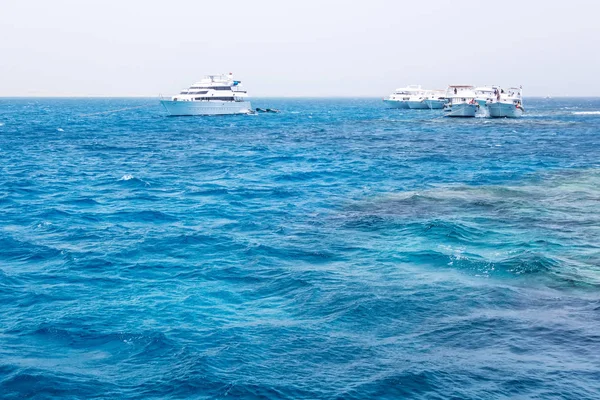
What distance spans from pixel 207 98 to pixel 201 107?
225 cm

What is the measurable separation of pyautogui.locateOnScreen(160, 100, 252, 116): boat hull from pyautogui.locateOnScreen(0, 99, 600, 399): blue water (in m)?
72.8

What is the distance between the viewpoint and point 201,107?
4464 inches

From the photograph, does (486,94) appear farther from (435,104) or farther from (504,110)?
(435,104)

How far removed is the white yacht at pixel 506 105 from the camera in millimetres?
105250

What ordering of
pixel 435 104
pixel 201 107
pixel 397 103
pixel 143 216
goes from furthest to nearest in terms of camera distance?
pixel 397 103, pixel 435 104, pixel 201 107, pixel 143 216

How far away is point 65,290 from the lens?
1752 centimetres

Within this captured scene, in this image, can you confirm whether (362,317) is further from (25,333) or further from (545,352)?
(25,333)

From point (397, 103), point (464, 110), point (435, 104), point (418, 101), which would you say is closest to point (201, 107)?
point (464, 110)

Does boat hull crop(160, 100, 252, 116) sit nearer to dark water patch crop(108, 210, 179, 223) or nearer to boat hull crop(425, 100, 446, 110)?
boat hull crop(425, 100, 446, 110)

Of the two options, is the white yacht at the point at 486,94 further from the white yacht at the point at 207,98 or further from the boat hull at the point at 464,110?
the white yacht at the point at 207,98

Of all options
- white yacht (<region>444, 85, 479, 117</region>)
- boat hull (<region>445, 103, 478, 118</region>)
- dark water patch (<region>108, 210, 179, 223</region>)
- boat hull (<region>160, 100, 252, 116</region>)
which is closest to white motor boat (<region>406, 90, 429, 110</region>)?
white yacht (<region>444, 85, 479, 117</region>)

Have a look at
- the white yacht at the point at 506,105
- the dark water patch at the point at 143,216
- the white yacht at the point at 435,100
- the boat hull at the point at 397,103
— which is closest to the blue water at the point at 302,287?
the dark water patch at the point at 143,216

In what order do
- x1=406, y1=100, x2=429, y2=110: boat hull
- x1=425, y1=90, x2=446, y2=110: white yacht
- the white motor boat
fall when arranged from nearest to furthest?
1. x1=425, y1=90, x2=446, y2=110: white yacht
2. x1=406, y1=100, x2=429, y2=110: boat hull
3. the white motor boat

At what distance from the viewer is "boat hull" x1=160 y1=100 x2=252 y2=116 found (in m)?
111
